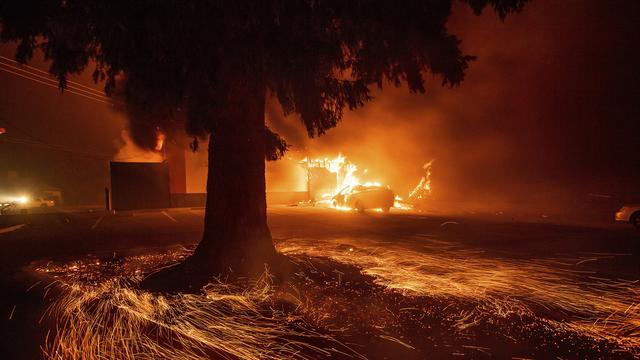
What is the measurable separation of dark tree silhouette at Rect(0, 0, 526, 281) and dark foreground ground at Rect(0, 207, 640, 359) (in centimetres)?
168

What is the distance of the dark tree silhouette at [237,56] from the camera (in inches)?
182

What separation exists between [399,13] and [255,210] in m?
3.79

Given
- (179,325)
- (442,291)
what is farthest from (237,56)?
(442,291)

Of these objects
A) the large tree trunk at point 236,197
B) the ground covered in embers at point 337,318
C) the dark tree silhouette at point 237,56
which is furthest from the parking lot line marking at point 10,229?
the large tree trunk at point 236,197

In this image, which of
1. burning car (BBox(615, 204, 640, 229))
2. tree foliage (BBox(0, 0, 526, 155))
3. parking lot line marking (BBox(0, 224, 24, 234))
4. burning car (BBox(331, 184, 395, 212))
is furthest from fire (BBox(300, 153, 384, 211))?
tree foliage (BBox(0, 0, 526, 155))

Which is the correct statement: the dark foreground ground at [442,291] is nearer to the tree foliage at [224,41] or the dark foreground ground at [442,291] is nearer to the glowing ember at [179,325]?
the glowing ember at [179,325]

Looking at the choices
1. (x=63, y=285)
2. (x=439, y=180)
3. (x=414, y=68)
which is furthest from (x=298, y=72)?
Answer: (x=439, y=180)

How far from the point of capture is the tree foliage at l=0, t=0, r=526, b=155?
4.57 meters

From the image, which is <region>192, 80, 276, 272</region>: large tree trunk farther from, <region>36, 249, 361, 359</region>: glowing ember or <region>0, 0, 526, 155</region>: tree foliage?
<region>36, 249, 361, 359</region>: glowing ember

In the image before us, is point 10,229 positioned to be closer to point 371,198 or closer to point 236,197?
point 236,197

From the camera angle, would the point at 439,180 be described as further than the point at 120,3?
Yes

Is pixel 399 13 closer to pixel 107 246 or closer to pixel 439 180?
pixel 107 246

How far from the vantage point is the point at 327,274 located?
20.4 feet

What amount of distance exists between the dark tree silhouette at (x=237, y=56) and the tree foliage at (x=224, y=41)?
1 centimetres
